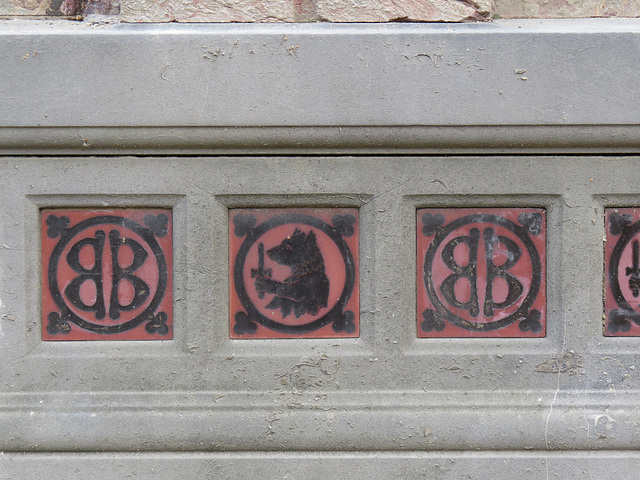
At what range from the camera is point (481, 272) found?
5.03ft

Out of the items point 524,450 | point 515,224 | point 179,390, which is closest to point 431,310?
point 515,224

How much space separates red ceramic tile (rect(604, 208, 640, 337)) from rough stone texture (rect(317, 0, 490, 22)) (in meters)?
0.76

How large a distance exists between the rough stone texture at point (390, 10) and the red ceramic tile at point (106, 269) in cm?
77

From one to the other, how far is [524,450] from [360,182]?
3.05 feet

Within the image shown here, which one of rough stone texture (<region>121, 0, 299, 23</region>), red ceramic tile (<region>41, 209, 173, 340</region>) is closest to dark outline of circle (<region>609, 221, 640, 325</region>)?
rough stone texture (<region>121, 0, 299, 23</region>)

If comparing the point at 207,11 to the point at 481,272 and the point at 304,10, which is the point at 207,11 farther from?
the point at 481,272

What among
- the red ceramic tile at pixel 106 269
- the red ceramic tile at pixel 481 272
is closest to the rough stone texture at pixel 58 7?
the red ceramic tile at pixel 106 269

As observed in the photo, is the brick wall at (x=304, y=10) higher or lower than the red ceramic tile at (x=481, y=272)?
higher

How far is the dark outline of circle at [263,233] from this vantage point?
1.53m

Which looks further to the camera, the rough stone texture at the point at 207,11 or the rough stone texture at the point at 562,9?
the rough stone texture at the point at 562,9

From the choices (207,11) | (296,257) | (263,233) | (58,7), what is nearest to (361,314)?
(296,257)

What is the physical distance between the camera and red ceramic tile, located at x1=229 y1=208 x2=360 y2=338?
1530 mm

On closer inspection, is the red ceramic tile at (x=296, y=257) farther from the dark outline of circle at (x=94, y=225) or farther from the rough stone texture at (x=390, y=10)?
the rough stone texture at (x=390, y=10)

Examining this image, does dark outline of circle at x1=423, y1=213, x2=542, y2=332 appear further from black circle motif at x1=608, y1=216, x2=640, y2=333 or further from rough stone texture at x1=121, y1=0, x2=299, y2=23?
rough stone texture at x1=121, y1=0, x2=299, y2=23
